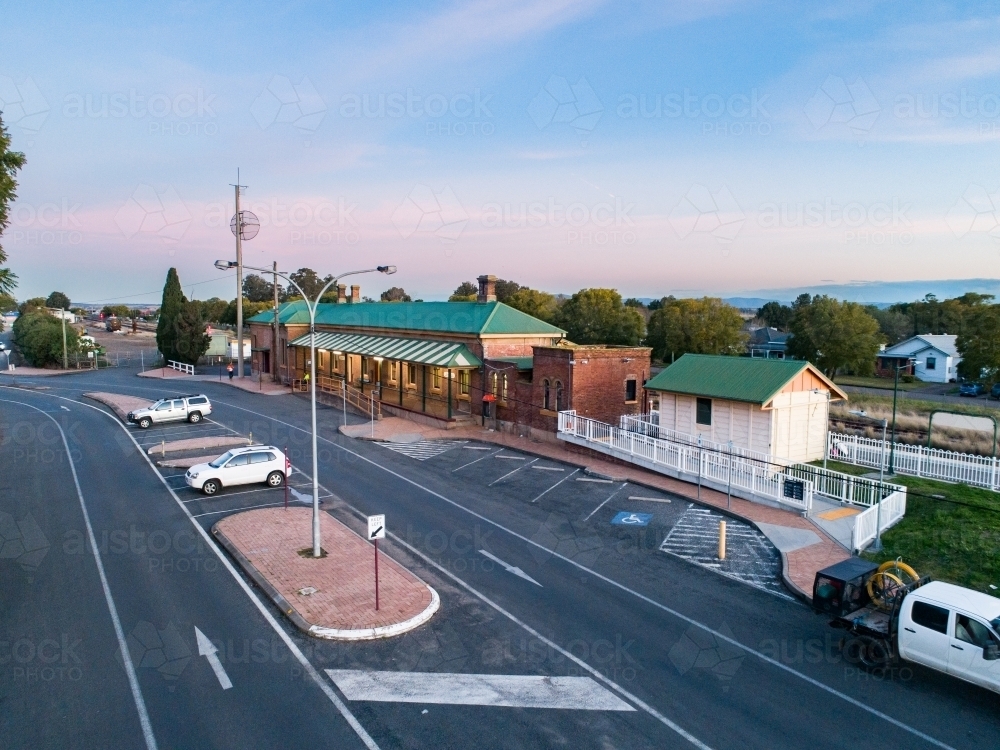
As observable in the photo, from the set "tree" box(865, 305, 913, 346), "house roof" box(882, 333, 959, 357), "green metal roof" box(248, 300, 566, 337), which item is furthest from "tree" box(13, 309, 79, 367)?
"tree" box(865, 305, 913, 346)

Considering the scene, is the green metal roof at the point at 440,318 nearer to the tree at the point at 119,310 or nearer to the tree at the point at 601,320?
the tree at the point at 601,320

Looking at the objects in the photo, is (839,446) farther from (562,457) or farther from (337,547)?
(337,547)

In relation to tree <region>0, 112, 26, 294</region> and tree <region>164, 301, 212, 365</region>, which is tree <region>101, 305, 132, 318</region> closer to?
tree <region>164, 301, 212, 365</region>

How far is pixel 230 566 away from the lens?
53.0ft

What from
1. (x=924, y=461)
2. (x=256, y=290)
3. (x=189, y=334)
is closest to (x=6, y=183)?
(x=924, y=461)

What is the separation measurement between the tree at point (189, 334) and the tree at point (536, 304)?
105 ft

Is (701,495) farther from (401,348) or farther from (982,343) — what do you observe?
(982,343)

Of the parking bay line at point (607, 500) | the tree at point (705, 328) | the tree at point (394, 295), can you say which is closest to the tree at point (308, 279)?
the tree at point (394, 295)

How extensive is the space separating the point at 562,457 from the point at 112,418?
26071 millimetres

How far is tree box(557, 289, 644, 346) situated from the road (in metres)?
45.6

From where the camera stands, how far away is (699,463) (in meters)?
23.4

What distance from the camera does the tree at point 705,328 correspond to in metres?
59.0

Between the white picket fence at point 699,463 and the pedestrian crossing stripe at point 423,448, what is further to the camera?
the pedestrian crossing stripe at point 423,448

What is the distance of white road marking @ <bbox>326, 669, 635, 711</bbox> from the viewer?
1053 cm
